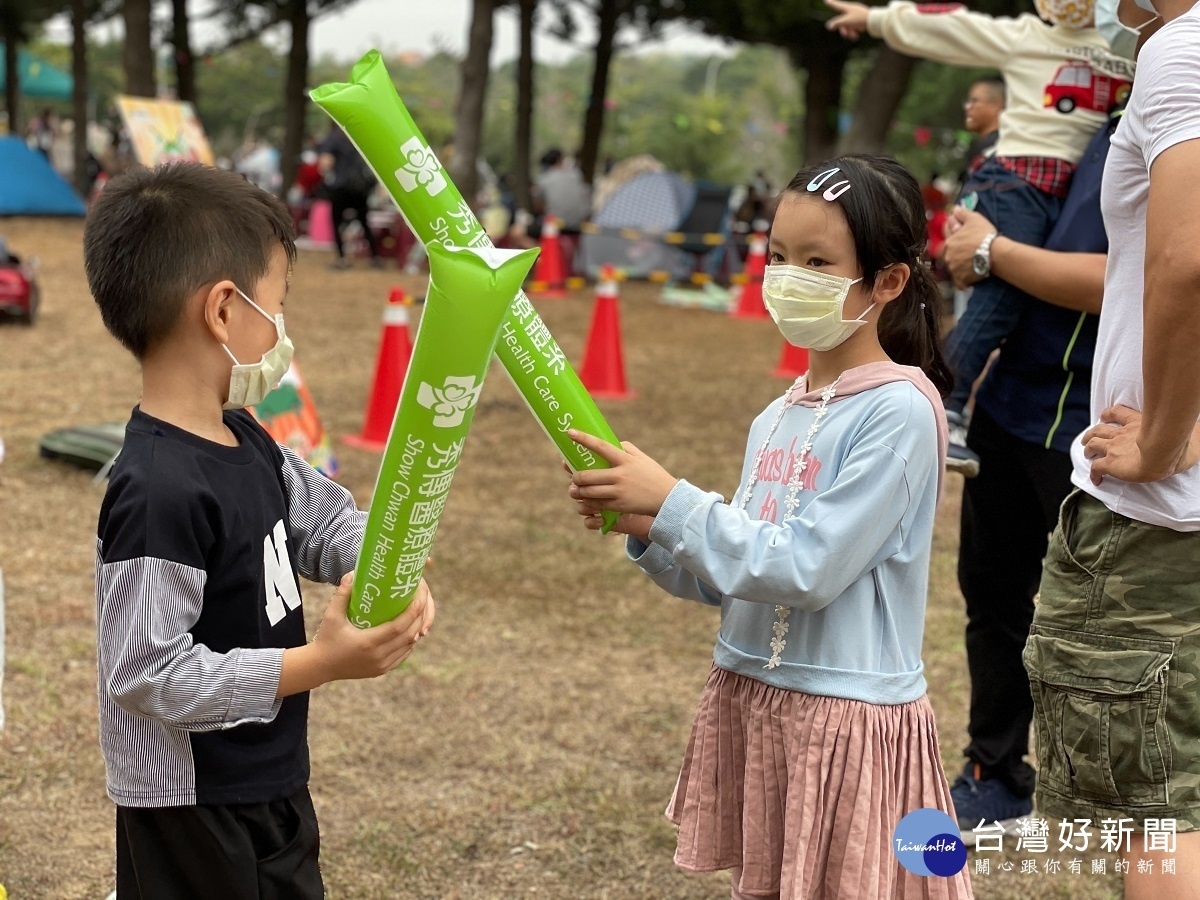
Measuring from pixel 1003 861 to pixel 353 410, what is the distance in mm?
5474

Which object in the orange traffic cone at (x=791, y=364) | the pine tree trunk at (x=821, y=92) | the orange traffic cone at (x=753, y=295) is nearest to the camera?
the orange traffic cone at (x=791, y=364)

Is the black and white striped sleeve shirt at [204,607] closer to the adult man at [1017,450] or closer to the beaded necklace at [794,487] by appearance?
the beaded necklace at [794,487]

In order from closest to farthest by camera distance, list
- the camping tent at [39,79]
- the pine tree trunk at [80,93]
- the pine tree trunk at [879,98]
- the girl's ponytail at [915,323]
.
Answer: the girl's ponytail at [915,323], the pine tree trunk at [879,98], the pine tree trunk at [80,93], the camping tent at [39,79]

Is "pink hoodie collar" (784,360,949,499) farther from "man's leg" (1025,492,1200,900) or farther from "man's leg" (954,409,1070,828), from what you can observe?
"man's leg" (954,409,1070,828)

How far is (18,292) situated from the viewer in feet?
32.5

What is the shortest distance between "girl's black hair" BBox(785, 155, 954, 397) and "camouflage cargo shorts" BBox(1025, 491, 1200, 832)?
1.29 ft

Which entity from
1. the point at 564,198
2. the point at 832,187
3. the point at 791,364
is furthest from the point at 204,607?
the point at 564,198

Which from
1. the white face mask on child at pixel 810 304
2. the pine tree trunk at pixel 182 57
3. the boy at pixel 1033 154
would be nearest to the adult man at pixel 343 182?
the pine tree trunk at pixel 182 57

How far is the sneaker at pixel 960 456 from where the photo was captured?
285cm

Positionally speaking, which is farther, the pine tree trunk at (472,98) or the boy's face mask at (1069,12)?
the pine tree trunk at (472,98)

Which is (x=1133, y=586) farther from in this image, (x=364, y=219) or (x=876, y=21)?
(x=364, y=219)

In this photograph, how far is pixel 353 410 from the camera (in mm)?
7895

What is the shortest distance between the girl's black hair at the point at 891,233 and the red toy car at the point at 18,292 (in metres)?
9.10

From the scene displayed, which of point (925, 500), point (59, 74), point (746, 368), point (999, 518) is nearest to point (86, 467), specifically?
point (999, 518)
